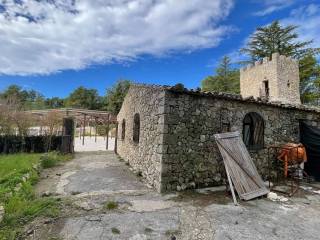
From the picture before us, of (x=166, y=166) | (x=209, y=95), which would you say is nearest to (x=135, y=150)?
(x=166, y=166)

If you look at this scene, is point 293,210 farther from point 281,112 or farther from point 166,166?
point 281,112

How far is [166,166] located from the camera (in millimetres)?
6062

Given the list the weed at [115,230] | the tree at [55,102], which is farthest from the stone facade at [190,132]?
the tree at [55,102]

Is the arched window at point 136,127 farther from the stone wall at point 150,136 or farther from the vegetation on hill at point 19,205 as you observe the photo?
the vegetation on hill at point 19,205

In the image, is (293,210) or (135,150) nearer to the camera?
(293,210)

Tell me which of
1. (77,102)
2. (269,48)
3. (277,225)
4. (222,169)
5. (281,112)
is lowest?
(277,225)

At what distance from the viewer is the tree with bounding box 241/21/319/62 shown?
25562mm

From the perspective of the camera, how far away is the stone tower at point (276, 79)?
18.4 meters

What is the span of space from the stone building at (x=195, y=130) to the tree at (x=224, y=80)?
890 inches

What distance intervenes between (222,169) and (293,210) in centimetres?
211

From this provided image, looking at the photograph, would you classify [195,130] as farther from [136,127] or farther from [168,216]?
[136,127]

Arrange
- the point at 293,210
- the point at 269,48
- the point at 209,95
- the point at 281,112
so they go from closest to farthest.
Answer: the point at 293,210, the point at 209,95, the point at 281,112, the point at 269,48

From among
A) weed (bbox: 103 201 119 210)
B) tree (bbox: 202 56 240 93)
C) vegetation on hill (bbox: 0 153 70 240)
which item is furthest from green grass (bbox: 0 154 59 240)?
tree (bbox: 202 56 240 93)

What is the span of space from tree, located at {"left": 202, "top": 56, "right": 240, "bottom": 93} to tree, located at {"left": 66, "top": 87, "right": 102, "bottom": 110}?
21865mm
